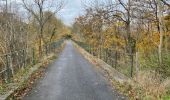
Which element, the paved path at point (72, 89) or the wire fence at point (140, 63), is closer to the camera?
the paved path at point (72, 89)

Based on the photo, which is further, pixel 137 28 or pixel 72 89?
pixel 137 28

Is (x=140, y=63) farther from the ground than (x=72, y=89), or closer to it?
farther from the ground

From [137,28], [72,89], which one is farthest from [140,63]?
[137,28]

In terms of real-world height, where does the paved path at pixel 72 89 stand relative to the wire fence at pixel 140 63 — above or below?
below

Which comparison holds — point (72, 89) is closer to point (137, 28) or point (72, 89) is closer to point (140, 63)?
point (140, 63)

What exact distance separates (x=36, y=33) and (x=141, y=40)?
2082 centimetres

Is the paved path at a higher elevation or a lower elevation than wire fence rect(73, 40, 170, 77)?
lower

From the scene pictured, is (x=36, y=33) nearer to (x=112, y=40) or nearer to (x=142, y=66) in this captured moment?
(x=112, y=40)

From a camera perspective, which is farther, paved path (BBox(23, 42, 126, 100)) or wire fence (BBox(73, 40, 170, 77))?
wire fence (BBox(73, 40, 170, 77))

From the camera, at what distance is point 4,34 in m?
23.3

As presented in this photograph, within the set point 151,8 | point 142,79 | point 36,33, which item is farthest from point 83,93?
point 36,33

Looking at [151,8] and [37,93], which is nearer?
[37,93]

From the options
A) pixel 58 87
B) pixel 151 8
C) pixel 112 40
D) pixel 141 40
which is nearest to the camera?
pixel 58 87

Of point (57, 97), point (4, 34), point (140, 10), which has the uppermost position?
point (140, 10)
